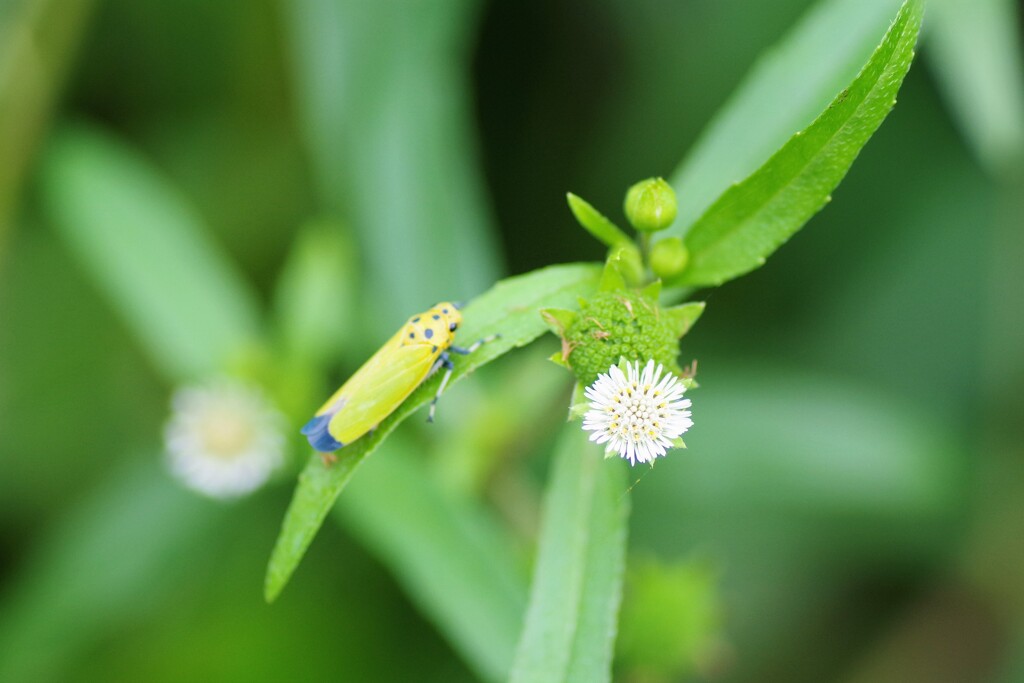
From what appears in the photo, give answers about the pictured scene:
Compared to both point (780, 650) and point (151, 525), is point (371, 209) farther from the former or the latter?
point (780, 650)

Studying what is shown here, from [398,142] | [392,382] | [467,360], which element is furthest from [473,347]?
[398,142]

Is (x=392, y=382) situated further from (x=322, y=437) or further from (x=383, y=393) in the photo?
(x=322, y=437)

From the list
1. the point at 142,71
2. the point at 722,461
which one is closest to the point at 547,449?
the point at 722,461

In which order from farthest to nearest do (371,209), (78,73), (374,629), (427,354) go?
(78,73) < (374,629) < (371,209) < (427,354)

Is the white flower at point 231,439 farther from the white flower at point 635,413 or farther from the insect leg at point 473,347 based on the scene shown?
the white flower at point 635,413

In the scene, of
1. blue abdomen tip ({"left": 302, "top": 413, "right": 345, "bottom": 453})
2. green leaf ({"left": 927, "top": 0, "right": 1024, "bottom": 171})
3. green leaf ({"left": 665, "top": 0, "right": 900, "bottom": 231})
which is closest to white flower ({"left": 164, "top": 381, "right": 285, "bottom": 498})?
blue abdomen tip ({"left": 302, "top": 413, "right": 345, "bottom": 453})

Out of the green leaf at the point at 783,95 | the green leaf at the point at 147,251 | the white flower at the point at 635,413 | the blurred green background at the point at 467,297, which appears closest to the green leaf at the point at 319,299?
the blurred green background at the point at 467,297
